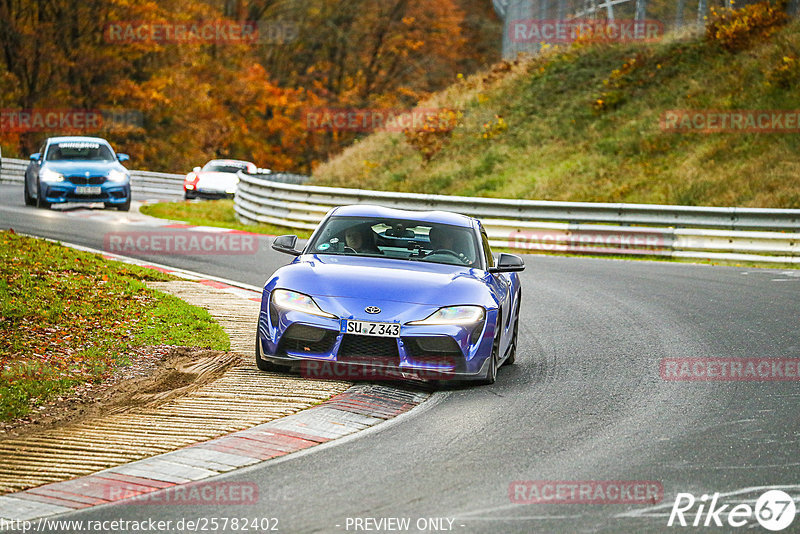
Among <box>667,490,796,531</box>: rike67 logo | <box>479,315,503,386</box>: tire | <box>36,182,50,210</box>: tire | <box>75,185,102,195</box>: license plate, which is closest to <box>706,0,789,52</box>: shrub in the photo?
<box>75,185,102,195</box>: license plate

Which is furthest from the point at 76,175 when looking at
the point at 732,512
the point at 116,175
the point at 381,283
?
the point at 732,512

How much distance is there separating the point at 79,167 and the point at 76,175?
0.28 meters

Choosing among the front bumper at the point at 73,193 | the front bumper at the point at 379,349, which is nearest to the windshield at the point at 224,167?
the front bumper at the point at 73,193

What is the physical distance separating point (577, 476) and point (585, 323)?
6.24 metres

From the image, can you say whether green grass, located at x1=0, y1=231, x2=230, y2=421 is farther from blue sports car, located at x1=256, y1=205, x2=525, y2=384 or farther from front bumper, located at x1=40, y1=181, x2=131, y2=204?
front bumper, located at x1=40, y1=181, x2=131, y2=204

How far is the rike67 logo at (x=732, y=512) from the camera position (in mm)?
5664

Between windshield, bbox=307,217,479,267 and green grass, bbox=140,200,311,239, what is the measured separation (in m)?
12.7

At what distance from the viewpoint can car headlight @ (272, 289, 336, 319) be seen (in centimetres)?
865

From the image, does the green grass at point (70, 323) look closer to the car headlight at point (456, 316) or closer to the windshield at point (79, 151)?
the car headlight at point (456, 316)

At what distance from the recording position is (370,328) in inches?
335

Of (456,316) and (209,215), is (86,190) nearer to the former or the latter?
(209,215)

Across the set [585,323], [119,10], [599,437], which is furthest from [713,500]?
[119,10]

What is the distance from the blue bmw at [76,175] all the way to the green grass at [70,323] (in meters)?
11.3

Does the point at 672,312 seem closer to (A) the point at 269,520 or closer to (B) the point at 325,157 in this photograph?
(A) the point at 269,520
